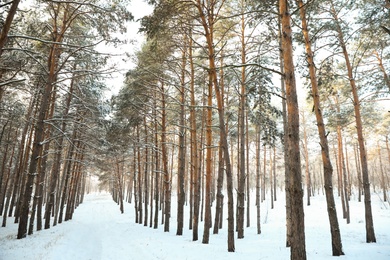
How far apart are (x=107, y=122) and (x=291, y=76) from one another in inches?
433

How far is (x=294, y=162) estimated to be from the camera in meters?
4.52

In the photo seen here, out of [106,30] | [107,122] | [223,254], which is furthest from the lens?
[107,122]

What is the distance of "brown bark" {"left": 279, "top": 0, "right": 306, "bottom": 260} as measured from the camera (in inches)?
171

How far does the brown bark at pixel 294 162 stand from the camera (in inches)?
171

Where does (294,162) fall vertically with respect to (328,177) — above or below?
above

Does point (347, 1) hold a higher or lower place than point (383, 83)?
higher

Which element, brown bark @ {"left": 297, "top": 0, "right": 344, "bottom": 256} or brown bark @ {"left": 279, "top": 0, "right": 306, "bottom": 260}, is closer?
brown bark @ {"left": 279, "top": 0, "right": 306, "bottom": 260}

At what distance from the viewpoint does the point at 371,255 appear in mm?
6758

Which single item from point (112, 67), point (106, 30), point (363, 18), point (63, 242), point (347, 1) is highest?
point (347, 1)

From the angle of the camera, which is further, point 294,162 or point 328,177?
point 328,177

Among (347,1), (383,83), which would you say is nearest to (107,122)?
(347,1)

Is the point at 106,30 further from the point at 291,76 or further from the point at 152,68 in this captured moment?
the point at 291,76

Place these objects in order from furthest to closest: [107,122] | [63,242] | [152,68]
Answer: [107,122] → [152,68] → [63,242]

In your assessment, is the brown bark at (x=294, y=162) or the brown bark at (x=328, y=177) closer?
the brown bark at (x=294, y=162)
